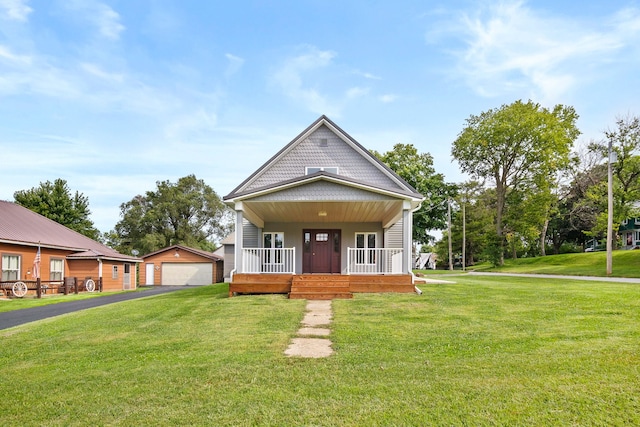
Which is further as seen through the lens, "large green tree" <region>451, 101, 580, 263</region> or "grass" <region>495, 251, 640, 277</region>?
"large green tree" <region>451, 101, 580, 263</region>

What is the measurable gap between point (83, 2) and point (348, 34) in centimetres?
881

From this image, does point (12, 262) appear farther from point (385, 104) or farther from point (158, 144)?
point (385, 104)

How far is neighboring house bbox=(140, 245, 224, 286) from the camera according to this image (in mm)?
31656

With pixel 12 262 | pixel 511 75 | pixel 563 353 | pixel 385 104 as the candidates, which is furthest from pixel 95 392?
pixel 12 262

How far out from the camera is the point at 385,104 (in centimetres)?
1677

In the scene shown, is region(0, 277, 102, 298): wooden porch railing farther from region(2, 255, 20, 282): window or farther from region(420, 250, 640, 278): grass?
region(420, 250, 640, 278): grass

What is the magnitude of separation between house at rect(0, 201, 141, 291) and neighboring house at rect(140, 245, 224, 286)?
9.31ft

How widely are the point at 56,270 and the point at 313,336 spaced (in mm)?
21933

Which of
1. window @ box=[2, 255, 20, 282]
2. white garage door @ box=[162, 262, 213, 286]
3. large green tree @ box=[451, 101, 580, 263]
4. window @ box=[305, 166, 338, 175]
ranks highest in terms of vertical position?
large green tree @ box=[451, 101, 580, 263]

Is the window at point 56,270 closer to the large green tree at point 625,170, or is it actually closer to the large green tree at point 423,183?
the large green tree at point 423,183

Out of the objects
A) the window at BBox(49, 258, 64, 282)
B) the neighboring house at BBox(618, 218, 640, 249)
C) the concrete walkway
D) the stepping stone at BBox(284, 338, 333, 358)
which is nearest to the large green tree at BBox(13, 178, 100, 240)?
the window at BBox(49, 258, 64, 282)

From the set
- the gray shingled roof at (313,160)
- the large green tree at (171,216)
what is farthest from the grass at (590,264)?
the large green tree at (171,216)

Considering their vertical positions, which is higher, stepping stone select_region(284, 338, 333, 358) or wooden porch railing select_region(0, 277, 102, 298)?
stepping stone select_region(284, 338, 333, 358)

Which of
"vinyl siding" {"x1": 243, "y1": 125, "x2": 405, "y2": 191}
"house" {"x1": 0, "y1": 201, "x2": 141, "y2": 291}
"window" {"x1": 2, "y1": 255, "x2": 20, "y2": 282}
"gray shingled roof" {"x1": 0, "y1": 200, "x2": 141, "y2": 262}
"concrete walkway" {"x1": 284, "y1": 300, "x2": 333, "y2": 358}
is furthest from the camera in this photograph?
"gray shingled roof" {"x1": 0, "y1": 200, "x2": 141, "y2": 262}
